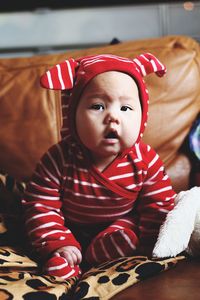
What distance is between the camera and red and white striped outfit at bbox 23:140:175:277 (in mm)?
1037

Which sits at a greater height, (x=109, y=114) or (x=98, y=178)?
(x=109, y=114)

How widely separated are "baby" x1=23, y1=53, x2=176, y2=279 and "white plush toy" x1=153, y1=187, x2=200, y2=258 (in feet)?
0.20

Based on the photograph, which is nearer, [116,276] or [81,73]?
[116,276]

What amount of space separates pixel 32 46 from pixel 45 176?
4.83ft

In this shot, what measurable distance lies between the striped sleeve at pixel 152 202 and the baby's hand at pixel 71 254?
0.43 ft

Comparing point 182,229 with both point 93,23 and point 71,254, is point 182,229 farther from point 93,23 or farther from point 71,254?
point 93,23

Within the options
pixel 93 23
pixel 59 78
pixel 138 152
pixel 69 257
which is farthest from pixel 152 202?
pixel 93 23

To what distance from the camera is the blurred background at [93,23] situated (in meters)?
2.39

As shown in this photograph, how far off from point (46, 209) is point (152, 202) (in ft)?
0.71

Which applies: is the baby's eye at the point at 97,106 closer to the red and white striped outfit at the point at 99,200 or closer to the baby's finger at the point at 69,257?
the red and white striped outfit at the point at 99,200

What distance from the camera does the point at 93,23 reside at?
2.40m

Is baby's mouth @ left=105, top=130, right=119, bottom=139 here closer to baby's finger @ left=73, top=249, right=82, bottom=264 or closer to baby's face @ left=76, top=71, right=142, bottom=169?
baby's face @ left=76, top=71, right=142, bottom=169

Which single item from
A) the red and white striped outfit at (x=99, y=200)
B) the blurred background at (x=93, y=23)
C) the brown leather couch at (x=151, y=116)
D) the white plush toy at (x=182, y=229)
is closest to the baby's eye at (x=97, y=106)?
the red and white striped outfit at (x=99, y=200)

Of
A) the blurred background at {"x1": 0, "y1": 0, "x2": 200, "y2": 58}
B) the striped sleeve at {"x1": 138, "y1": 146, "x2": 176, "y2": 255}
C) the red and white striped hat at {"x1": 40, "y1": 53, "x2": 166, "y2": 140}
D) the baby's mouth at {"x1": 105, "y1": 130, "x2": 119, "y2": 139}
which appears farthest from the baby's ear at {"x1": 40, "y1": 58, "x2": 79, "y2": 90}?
the blurred background at {"x1": 0, "y1": 0, "x2": 200, "y2": 58}
